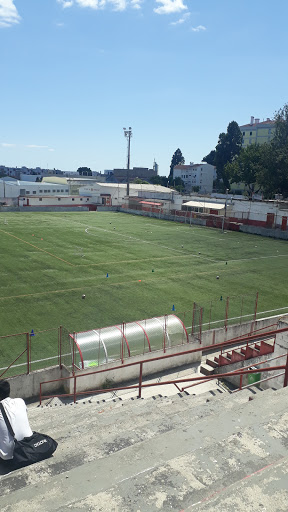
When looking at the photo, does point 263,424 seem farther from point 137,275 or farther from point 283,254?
point 283,254

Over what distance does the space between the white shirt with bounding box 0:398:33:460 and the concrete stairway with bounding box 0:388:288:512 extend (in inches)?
24.1

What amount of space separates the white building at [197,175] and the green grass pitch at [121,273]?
90720 millimetres

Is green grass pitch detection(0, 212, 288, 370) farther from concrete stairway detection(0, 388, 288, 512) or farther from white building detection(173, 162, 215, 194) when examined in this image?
white building detection(173, 162, 215, 194)

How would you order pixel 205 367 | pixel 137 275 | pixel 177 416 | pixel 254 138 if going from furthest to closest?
pixel 254 138 → pixel 137 275 → pixel 205 367 → pixel 177 416

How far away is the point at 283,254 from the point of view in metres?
42.2

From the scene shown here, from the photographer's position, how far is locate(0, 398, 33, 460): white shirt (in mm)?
5680

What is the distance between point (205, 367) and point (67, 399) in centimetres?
548

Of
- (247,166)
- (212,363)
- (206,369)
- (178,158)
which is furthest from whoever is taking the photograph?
(178,158)

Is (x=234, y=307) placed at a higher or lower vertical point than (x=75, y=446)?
lower

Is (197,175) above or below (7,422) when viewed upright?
above

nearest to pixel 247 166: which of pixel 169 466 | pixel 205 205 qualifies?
pixel 205 205

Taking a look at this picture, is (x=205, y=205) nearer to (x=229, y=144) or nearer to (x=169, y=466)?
(x=229, y=144)

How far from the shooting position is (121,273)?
31.1 metres

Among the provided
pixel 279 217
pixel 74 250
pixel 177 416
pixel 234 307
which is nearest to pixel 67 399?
pixel 177 416
